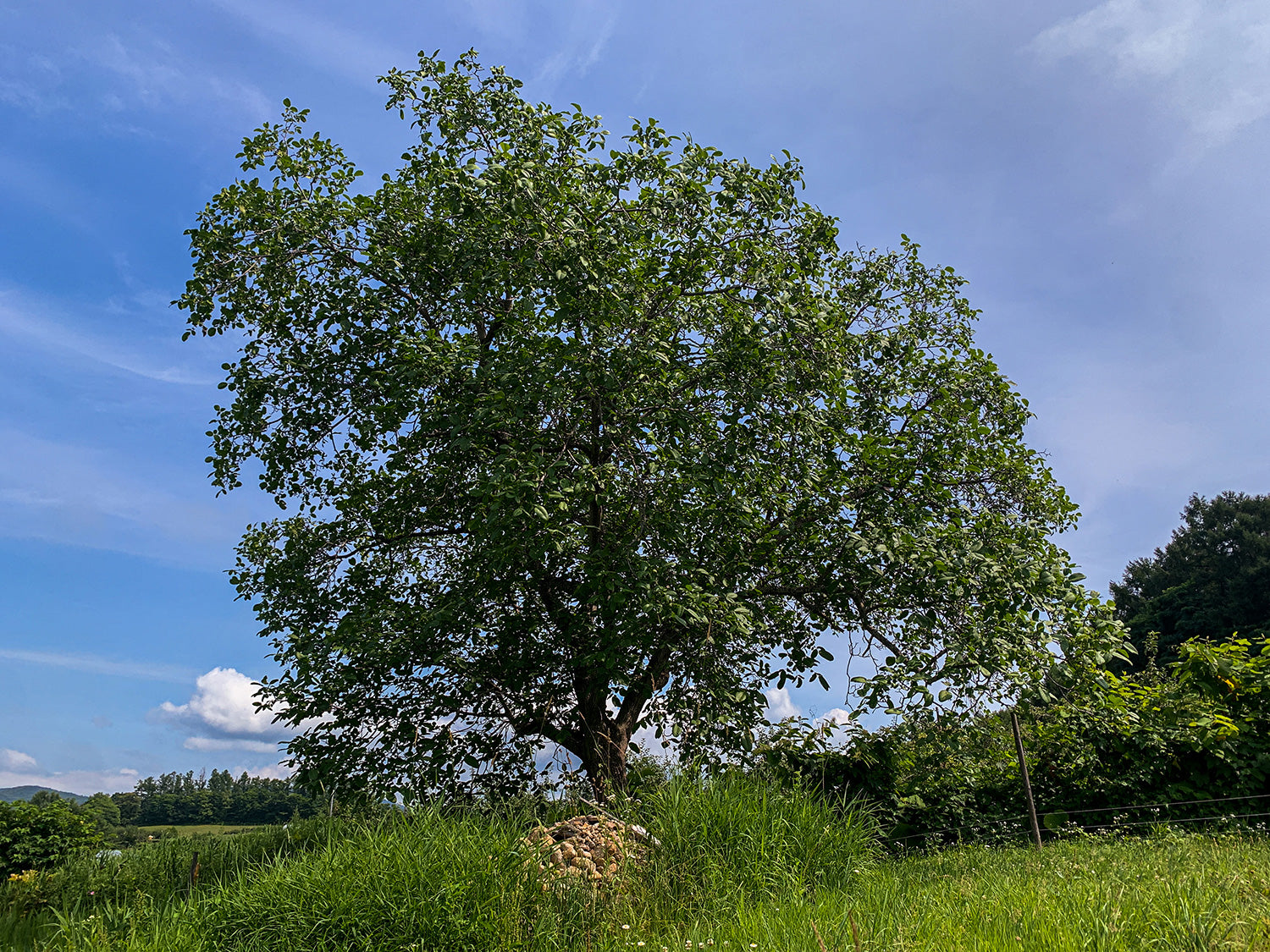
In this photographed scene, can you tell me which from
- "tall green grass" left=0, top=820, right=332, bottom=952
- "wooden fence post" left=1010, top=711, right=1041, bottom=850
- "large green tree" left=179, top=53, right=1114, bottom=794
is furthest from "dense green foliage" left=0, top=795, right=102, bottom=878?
"wooden fence post" left=1010, top=711, right=1041, bottom=850

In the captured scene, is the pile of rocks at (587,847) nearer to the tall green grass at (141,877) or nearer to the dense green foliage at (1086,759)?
the tall green grass at (141,877)

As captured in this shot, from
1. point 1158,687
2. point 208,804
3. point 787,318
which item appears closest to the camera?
point 787,318

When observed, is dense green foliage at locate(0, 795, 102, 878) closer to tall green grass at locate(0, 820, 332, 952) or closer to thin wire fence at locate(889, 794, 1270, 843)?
tall green grass at locate(0, 820, 332, 952)

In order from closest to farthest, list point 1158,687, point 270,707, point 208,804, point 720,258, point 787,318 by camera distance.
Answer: point 787,318, point 720,258, point 270,707, point 1158,687, point 208,804

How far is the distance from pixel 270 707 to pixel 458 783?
9.13 ft

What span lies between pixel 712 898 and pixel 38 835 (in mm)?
16387

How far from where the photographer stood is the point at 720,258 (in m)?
10.3

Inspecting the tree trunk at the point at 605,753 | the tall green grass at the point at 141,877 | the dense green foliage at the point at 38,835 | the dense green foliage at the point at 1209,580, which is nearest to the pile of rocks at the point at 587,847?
the tree trunk at the point at 605,753

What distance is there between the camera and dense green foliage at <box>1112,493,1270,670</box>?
123 feet

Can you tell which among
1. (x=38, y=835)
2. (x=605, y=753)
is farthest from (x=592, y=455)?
(x=38, y=835)

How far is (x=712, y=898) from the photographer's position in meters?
6.69

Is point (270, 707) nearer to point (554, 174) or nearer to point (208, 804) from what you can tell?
point (554, 174)

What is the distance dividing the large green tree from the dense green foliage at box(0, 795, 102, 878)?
30.0 ft

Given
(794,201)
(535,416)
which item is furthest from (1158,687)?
(535,416)
